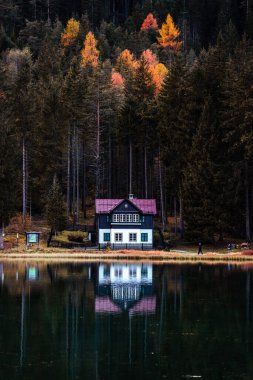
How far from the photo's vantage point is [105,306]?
38719 mm

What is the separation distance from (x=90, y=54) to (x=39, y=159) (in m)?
54.4

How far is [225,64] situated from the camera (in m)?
85.4

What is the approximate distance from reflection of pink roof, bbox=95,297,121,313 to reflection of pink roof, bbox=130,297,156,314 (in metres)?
0.97

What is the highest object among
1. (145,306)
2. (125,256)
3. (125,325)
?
(125,256)

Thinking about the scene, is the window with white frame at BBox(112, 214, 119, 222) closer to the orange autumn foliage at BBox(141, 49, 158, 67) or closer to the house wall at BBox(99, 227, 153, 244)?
the house wall at BBox(99, 227, 153, 244)

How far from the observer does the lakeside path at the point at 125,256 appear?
219ft

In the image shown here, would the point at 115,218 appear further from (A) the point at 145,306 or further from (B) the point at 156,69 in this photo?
(B) the point at 156,69

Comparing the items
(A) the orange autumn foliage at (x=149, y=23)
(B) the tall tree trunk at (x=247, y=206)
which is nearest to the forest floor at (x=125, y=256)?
(B) the tall tree trunk at (x=247, y=206)

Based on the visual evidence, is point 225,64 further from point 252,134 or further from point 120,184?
point 120,184

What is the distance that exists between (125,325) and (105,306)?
585 centimetres

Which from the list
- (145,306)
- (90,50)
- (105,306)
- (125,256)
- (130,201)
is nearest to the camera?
(105,306)

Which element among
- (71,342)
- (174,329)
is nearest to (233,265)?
(174,329)

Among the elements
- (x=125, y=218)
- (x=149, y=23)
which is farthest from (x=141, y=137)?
(x=149, y=23)

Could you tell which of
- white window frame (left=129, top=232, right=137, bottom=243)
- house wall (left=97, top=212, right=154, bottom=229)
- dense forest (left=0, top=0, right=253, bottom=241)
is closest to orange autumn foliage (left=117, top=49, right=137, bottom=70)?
dense forest (left=0, top=0, right=253, bottom=241)
